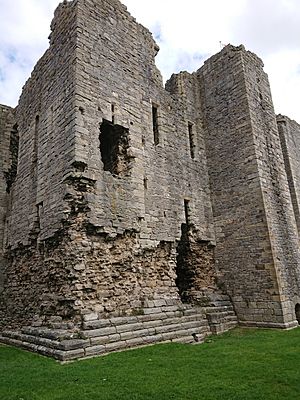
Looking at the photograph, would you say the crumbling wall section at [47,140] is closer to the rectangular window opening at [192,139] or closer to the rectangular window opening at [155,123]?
the rectangular window opening at [155,123]

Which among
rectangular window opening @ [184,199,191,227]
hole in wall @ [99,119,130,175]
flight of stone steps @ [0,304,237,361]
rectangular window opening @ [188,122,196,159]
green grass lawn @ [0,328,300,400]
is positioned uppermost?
rectangular window opening @ [188,122,196,159]

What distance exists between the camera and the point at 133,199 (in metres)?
11.1

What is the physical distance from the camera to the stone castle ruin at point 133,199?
9586 millimetres

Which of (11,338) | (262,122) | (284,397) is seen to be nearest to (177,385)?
(284,397)

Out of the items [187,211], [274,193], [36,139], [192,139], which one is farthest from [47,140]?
[274,193]

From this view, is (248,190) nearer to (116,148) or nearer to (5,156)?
(116,148)

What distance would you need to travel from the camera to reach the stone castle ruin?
9.59 m

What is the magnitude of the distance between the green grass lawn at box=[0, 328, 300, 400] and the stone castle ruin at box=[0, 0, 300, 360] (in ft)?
2.76

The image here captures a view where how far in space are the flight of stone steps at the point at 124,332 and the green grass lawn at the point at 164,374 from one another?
37cm

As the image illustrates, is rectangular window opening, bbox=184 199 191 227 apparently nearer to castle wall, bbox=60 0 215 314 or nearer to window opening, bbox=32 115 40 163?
castle wall, bbox=60 0 215 314

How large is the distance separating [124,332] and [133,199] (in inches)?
157

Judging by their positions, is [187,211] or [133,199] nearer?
[133,199]

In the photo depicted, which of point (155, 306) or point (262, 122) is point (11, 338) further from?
point (262, 122)

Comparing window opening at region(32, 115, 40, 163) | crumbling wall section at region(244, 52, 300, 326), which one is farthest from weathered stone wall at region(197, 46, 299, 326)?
window opening at region(32, 115, 40, 163)
